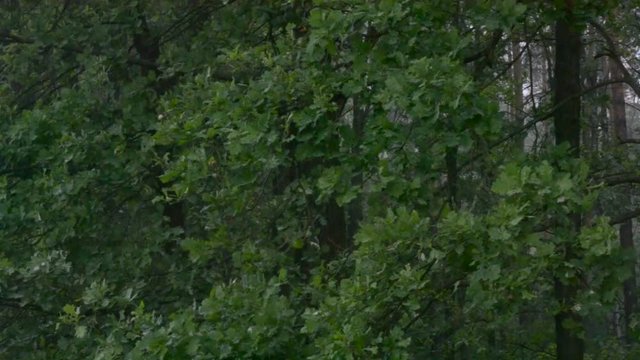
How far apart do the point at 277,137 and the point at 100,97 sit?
3947 mm

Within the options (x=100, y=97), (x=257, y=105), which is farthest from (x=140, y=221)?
(x=257, y=105)

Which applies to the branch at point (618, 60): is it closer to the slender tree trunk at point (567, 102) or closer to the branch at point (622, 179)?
the slender tree trunk at point (567, 102)

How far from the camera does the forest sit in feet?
20.1

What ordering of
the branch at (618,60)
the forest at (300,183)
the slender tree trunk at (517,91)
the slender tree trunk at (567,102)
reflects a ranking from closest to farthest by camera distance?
the forest at (300,183)
the slender tree trunk at (567,102)
the branch at (618,60)
the slender tree trunk at (517,91)

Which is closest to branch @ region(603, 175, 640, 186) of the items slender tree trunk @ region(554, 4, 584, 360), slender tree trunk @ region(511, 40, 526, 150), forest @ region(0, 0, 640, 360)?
forest @ region(0, 0, 640, 360)

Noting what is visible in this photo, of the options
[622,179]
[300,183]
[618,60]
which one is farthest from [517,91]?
[300,183]

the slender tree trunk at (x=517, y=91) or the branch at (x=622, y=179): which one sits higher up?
the slender tree trunk at (x=517, y=91)

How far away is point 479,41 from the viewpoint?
8844mm

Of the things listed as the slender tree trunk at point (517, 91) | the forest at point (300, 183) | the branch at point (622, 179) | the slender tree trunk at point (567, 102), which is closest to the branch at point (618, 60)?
the forest at point (300, 183)

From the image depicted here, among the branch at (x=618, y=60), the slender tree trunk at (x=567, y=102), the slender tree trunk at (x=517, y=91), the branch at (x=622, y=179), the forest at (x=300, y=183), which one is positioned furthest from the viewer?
the slender tree trunk at (x=517, y=91)

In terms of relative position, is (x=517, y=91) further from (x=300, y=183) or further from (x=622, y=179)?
(x=300, y=183)

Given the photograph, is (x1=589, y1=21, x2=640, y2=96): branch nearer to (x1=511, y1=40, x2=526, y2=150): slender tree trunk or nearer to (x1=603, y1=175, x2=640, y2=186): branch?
(x1=511, y1=40, x2=526, y2=150): slender tree trunk

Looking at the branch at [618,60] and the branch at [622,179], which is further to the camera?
the branch at [618,60]

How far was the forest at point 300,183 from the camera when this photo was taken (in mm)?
6129
